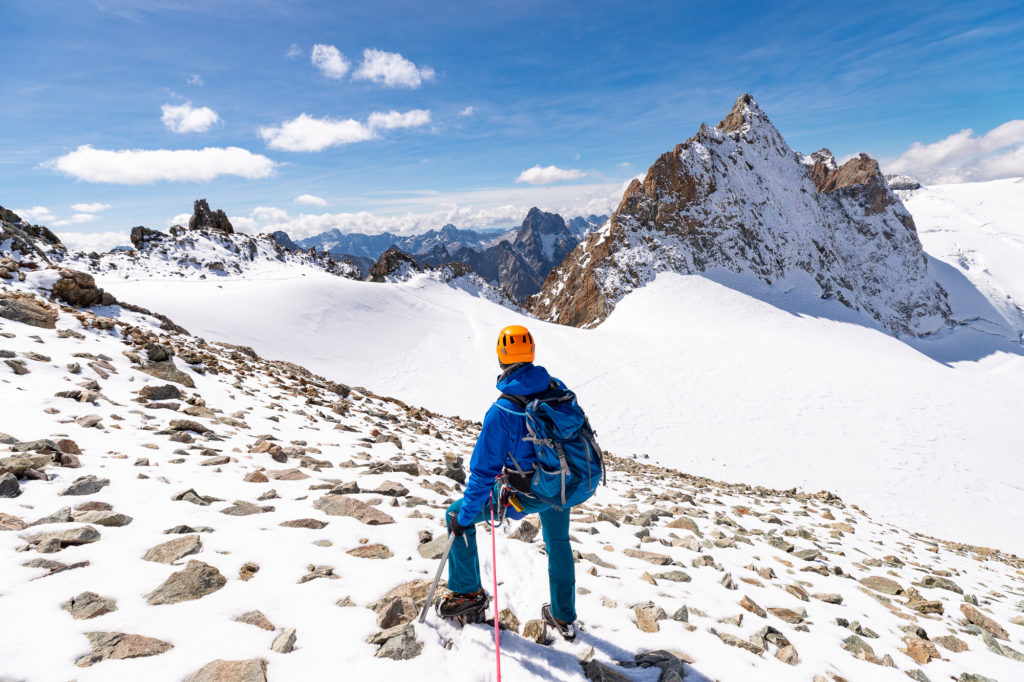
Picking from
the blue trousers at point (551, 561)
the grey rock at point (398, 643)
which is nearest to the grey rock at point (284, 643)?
the grey rock at point (398, 643)

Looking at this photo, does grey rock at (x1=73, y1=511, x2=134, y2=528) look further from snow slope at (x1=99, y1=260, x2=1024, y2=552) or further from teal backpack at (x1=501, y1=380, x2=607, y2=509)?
snow slope at (x1=99, y1=260, x2=1024, y2=552)

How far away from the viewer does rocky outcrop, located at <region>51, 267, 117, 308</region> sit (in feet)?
46.1

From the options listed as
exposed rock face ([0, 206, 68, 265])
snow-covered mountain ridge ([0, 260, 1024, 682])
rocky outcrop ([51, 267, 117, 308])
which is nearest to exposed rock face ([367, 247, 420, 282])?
exposed rock face ([0, 206, 68, 265])

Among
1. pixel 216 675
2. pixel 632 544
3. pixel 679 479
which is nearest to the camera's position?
pixel 216 675

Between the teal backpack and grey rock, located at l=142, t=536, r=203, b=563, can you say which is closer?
the teal backpack

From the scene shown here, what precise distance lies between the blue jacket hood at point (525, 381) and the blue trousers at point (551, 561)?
110 cm

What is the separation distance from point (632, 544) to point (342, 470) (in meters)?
5.42

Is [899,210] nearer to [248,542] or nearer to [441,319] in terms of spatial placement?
[441,319]

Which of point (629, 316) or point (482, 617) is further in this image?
point (629, 316)

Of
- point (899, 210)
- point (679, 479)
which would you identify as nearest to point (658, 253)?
point (679, 479)

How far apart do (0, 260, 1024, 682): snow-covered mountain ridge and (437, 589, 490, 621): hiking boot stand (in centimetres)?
13

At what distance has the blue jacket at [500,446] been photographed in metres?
3.92

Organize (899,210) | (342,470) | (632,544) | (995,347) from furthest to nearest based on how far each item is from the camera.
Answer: (899,210)
(995,347)
(342,470)
(632,544)

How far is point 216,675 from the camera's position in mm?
3016
